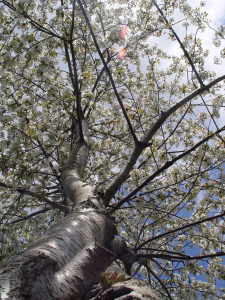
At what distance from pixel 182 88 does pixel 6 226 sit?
13.6 ft

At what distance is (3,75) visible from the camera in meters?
4.58

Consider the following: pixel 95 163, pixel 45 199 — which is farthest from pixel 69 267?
pixel 95 163

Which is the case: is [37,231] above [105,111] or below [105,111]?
below

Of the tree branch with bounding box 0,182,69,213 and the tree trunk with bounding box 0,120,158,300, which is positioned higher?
the tree branch with bounding box 0,182,69,213

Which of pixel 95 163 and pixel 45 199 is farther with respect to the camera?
pixel 95 163

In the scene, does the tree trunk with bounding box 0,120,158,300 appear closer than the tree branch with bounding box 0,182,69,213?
Yes

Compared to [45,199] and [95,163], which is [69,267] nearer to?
[45,199]

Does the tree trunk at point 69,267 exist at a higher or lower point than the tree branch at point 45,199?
lower

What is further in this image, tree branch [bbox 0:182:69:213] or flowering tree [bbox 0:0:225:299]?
tree branch [bbox 0:182:69:213]

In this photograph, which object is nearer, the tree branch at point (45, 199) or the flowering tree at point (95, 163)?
the flowering tree at point (95, 163)

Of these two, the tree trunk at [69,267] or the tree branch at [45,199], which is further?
the tree branch at [45,199]

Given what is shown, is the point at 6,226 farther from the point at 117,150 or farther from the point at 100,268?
the point at 100,268

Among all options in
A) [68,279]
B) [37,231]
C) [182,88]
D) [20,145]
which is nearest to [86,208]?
[68,279]

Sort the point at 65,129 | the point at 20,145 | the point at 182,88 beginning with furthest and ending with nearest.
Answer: the point at 65,129 < the point at 182,88 < the point at 20,145
